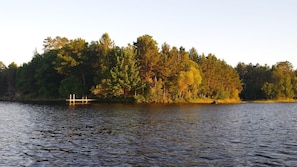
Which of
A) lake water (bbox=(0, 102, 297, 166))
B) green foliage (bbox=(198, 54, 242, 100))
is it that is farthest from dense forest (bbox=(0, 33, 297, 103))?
lake water (bbox=(0, 102, 297, 166))

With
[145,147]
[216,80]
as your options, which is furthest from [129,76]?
[145,147]

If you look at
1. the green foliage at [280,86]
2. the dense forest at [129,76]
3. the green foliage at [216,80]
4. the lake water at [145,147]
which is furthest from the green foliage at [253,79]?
the lake water at [145,147]

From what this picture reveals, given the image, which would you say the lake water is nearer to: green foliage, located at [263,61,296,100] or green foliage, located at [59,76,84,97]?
green foliage, located at [59,76,84,97]

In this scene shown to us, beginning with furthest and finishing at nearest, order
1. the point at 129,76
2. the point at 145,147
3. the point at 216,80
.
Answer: the point at 216,80, the point at 129,76, the point at 145,147

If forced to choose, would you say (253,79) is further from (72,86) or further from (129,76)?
(72,86)

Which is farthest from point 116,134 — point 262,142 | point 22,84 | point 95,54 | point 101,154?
point 22,84

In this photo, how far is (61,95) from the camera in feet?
417

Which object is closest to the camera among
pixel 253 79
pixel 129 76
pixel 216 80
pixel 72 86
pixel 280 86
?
pixel 129 76

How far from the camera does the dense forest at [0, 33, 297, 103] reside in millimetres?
109312

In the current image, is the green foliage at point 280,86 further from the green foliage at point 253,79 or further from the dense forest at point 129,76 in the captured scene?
the green foliage at point 253,79

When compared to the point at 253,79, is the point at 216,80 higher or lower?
lower

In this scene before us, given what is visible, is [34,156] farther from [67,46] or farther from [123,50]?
[67,46]

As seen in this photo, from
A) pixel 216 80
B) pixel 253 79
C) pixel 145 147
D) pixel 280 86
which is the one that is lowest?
pixel 145 147

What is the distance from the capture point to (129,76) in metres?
107
